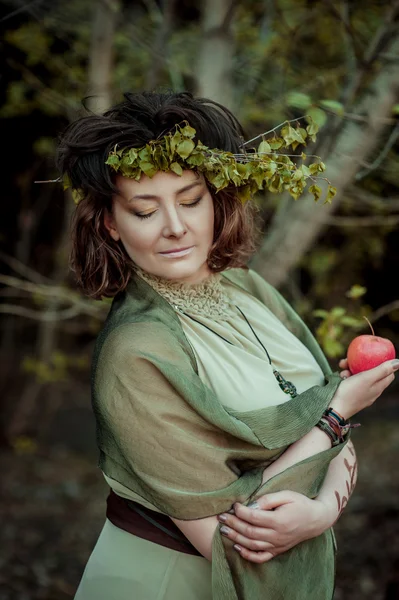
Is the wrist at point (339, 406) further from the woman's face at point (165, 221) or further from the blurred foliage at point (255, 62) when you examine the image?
the blurred foliage at point (255, 62)

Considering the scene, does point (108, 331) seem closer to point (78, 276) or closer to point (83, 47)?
point (78, 276)

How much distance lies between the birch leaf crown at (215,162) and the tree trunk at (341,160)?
1.05m

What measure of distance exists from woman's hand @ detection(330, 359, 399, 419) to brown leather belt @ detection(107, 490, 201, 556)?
527 millimetres

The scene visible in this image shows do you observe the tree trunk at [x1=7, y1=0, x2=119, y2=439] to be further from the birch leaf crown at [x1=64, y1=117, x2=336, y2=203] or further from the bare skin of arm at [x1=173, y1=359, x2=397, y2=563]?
the bare skin of arm at [x1=173, y1=359, x2=397, y2=563]

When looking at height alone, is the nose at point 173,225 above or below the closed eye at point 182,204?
below

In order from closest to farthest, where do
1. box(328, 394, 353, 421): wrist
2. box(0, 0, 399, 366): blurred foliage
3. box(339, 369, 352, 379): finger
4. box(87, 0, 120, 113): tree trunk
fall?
box(328, 394, 353, 421): wrist < box(339, 369, 352, 379): finger < box(0, 0, 399, 366): blurred foliage < box(87, 0, 120, 113): tree trunk

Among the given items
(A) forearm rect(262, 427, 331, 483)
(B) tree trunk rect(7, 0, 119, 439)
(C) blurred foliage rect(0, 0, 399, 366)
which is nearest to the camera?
(A) forearm rect(262, 427, 331, 483)

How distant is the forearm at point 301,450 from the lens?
1.84 meters

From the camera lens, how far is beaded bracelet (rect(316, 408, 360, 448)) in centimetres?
190

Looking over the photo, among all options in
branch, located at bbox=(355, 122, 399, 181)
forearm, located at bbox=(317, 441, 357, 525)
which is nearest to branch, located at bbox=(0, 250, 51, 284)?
branch, located at bbox=(355, 122, 399, 181)

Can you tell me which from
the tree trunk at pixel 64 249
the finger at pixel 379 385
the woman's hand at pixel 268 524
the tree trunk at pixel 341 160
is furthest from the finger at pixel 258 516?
the tree trunk at pixel 64 249

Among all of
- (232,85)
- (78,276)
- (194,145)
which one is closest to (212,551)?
(78,276)

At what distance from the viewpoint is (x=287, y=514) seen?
1.75 meters

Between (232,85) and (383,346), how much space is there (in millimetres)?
1803
